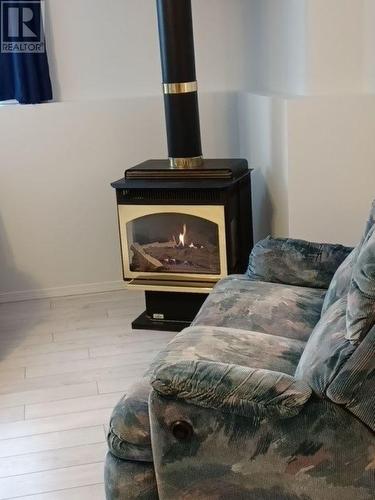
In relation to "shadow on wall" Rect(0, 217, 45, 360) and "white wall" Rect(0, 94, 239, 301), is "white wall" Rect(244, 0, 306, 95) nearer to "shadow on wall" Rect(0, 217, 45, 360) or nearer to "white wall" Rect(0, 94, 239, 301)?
"white wall" Rect(0, 94, 239, 301)

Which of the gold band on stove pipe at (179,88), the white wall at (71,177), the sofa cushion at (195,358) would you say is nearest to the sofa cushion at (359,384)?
the sofa cushion at (195,358)

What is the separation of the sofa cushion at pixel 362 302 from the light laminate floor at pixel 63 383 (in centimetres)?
102

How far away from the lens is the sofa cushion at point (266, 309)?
2.11 meters

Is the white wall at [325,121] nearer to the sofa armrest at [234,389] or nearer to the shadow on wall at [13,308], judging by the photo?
the shadow on wall at [13,308]

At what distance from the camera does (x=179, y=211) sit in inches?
116

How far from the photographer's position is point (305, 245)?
2.48 m

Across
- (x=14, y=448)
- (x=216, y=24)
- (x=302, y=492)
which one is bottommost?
(x=14, y=448)

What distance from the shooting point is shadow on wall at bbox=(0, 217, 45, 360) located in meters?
3.24

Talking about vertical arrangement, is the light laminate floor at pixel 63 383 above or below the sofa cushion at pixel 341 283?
below

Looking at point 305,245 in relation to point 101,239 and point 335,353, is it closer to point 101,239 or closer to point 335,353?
point 335,353

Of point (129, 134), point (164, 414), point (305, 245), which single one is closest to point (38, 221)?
point (129, 134)

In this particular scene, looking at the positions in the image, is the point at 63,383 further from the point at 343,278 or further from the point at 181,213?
the point at 343,278

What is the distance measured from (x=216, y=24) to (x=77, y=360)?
6.61 ft

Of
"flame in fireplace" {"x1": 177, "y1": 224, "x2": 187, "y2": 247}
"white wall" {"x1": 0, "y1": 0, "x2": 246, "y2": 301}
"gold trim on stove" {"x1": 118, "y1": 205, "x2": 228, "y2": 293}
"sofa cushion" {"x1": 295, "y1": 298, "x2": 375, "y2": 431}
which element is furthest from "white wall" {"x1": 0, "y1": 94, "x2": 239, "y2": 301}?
"sofa cushion" {"x1": 295, "y1": 298, "x2": 375, "y2": 431}
